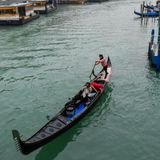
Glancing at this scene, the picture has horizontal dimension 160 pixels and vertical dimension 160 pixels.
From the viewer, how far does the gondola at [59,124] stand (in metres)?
13.5

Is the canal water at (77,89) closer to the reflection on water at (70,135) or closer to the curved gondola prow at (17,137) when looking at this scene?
the reflection on water at (70,135)

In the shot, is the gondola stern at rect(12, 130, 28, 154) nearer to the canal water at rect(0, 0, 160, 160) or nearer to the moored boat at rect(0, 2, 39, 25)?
the canal water at rect(0, 0, 160, 160)

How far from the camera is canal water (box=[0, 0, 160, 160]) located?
15258 millimetres

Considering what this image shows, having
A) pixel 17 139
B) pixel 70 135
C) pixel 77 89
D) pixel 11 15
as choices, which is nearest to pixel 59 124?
pixel 70 135

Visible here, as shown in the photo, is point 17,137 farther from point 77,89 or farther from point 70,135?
point 77,89

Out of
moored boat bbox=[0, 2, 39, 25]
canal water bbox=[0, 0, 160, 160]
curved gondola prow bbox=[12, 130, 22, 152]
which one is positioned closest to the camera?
curved gondola prow bbox=[12, 130, 22, 152]

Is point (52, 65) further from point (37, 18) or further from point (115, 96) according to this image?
point (37, 18)

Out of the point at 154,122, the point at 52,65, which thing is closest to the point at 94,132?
the point at 154,122

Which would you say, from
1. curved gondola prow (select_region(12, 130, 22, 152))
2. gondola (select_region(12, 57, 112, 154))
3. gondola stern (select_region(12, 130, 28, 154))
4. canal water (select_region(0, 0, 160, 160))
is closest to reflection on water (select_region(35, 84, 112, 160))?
canal water (select_region(0, 0, 160, 160))

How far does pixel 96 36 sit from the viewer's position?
129 ft

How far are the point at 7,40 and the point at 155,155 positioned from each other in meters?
29.2

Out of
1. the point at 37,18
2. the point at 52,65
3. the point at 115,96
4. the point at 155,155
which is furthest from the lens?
the point at 37,18

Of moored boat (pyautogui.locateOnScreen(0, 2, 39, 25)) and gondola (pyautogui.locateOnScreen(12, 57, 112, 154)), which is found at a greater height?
moored boat (pyautogui.locateOnScreen(0, 2, 39, 25))

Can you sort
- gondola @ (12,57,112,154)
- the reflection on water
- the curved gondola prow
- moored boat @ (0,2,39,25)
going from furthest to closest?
moored boat @ (0,2,39,25) < the reflection on water < gondola @ (12,57,112,154) < the curved gondola prow
